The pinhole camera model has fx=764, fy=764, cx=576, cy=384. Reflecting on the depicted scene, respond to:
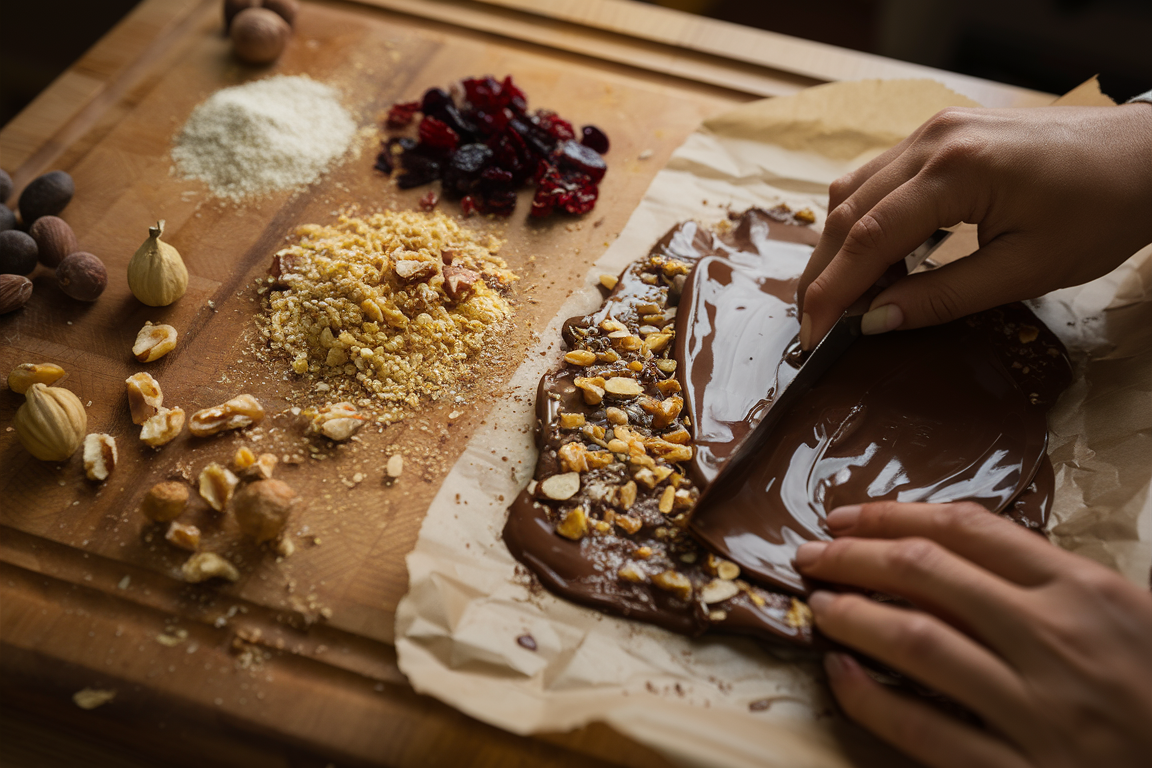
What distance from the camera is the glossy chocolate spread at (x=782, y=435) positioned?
1.48 metres

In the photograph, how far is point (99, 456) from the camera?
1.65m

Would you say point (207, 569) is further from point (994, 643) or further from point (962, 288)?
point (962, 288)

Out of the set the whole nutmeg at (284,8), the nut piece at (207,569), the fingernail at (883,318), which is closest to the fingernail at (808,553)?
the fingernail at (883,318)

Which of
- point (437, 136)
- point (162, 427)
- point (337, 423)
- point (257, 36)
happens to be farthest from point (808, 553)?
point (257, 36)

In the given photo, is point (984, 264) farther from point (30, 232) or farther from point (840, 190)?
point (30, 232)

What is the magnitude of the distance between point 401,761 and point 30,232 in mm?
1748

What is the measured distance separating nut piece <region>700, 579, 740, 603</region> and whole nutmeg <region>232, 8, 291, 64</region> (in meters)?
2.27

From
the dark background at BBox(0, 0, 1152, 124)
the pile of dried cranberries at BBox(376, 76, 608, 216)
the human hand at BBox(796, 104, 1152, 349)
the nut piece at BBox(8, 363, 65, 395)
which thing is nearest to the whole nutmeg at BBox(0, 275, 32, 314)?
the nut piece at BBox(8, 363, 65, 395)

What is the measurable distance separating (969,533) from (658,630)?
58 cm

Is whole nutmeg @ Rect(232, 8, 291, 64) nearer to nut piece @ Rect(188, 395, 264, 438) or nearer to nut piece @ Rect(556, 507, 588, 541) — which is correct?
nut piece @ Rect(188, 395, 264, 438)

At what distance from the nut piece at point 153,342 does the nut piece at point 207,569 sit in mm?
583

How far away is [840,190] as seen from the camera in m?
1.84

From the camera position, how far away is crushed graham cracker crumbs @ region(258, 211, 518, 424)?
1.81 metres

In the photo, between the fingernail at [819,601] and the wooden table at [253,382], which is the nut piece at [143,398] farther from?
the fingernail at [819,601]
